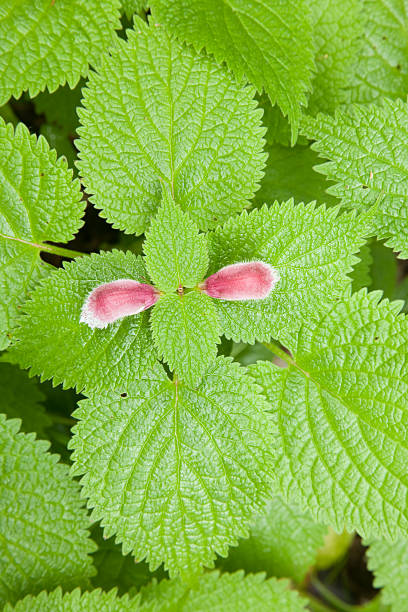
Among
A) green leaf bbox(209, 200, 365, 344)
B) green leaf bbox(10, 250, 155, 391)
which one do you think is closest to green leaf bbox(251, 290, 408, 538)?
Result: green leaf bbox(209, 200, 365, 344)

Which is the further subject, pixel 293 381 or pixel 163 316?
pixel 293 381

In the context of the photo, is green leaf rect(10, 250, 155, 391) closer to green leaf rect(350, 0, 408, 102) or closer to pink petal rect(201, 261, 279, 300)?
pink petal rect(201, 261, 279, 300)

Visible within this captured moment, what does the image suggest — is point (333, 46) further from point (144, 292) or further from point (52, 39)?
point (144, 292)

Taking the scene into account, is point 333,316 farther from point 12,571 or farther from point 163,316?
point 12,571

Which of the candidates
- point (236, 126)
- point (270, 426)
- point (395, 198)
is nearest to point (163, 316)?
point (270, 426)

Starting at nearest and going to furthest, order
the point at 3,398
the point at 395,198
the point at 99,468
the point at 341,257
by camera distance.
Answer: the point at 341,257 → the point at 99,468 → the point at 395,198 → the point at 3,398

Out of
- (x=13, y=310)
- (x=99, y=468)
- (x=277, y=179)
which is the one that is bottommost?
(x=99, y=468)

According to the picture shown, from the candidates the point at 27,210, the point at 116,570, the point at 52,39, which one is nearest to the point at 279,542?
the point at 116,570
